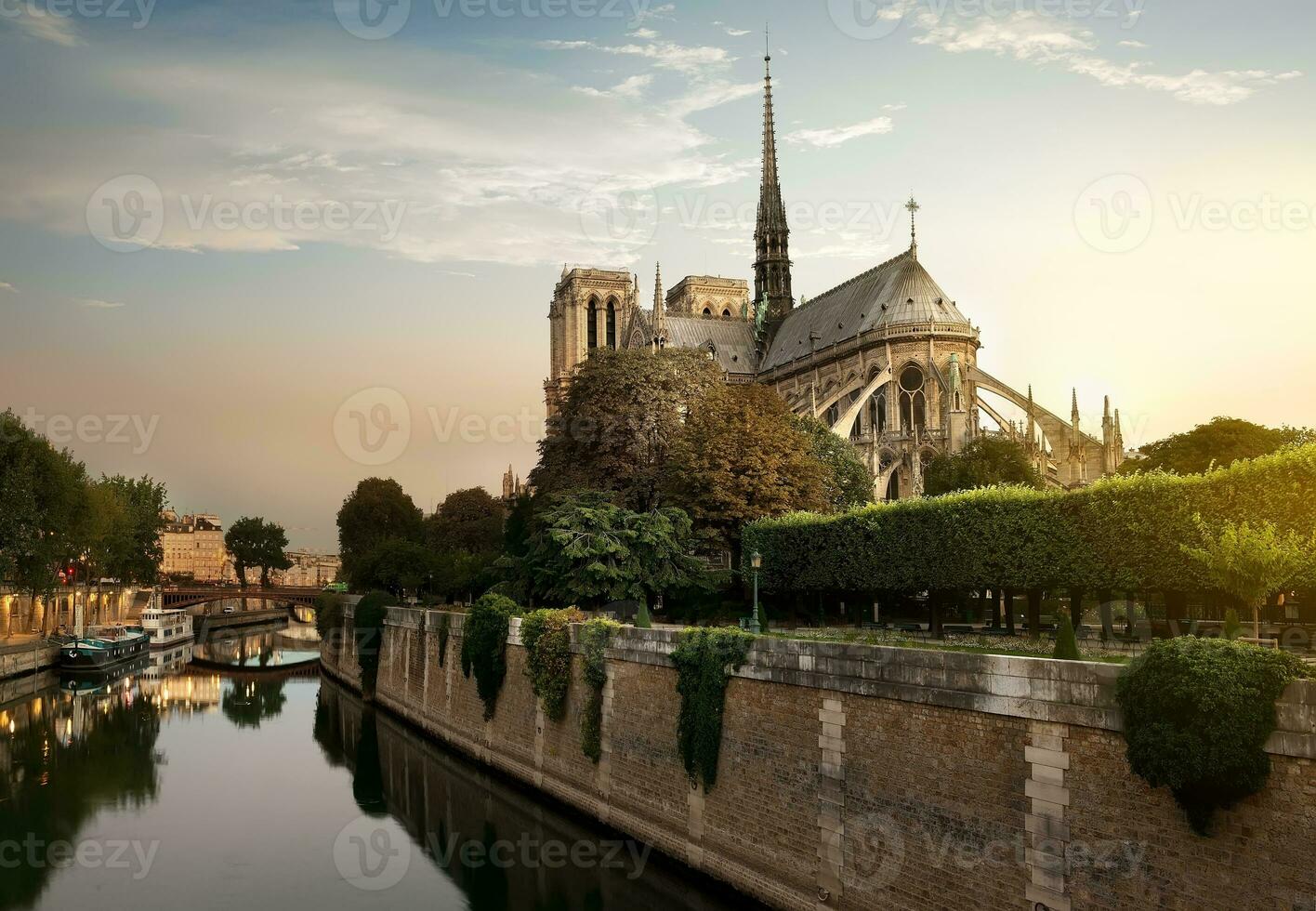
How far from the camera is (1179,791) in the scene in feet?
37.4

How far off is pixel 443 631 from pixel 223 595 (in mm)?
77927

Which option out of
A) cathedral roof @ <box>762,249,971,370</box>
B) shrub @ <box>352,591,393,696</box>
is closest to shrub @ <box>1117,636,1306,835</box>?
shrub @ <box>352,591,393,696</box>

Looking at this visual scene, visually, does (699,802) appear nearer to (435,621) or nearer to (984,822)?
(984,822)

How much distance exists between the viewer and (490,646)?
31.6 metres

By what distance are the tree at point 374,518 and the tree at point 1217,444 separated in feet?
209

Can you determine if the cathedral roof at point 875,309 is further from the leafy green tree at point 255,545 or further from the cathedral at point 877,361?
the leafy green tree at point 255,545

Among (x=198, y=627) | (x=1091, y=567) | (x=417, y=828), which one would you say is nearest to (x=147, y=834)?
(x=417, y=828)

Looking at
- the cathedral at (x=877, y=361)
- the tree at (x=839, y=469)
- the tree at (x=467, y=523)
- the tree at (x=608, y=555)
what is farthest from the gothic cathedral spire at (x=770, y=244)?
the tree at (x=608, y=555)

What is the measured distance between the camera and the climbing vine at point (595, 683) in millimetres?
24453

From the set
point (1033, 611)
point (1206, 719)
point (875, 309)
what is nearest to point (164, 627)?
point (875, 309)

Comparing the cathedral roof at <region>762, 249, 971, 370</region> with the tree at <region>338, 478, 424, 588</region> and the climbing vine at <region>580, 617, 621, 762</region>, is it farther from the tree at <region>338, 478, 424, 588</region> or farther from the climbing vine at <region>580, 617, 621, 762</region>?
the climbing vine at <region>580, 617, 621, 762</region>

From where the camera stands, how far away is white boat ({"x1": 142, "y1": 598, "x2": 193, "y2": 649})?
3059 inches

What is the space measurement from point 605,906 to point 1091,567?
45.5 ft

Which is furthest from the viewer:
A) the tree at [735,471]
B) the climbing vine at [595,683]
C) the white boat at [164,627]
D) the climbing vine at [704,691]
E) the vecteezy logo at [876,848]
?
the white boat at [164,627]
